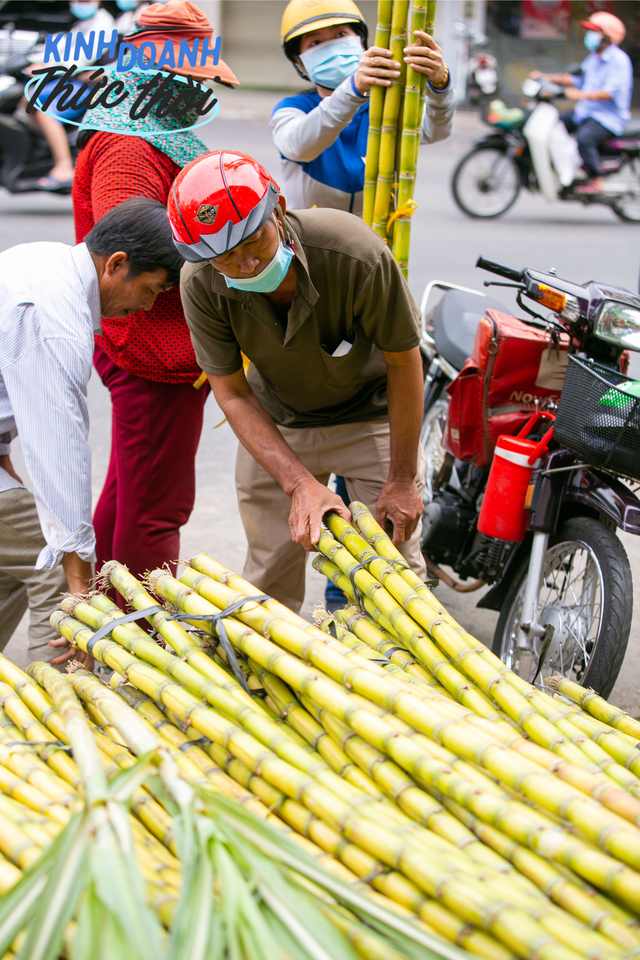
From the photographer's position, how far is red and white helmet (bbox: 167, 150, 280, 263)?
71.2 inches

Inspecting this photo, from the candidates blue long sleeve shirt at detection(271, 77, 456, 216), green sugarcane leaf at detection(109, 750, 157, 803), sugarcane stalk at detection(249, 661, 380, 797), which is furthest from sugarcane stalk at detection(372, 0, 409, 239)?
green sugarcane leaf at detection(109, 750, 157, 803)

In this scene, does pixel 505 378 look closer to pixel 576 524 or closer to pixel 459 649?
pixel 576 524

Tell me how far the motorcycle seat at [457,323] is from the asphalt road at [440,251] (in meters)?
1.01

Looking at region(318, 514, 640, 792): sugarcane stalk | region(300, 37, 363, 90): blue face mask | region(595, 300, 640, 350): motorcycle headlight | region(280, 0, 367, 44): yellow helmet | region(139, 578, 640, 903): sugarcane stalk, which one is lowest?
region(318, 514, 640, 792): sugarcane stalk

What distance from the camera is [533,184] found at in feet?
31.2

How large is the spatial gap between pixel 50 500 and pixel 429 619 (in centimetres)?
97

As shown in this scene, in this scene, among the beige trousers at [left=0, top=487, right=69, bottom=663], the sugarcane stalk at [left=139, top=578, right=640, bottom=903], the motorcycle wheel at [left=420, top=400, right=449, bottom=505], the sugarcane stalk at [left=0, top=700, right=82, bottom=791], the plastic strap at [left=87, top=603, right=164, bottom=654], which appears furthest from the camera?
the motorcycle wheel at [left=420, top=400, right=449, bottom=505]

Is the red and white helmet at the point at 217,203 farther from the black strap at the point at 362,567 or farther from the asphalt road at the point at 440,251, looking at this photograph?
the asphalt road at the point at 440,251

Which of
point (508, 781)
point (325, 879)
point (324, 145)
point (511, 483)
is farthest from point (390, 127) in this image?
point (325, 879)

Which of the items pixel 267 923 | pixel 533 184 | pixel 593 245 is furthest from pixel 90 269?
pixel 533 184

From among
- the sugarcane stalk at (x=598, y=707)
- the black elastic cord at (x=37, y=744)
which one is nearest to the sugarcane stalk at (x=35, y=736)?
the black elastic cord at (x=37, y=744)

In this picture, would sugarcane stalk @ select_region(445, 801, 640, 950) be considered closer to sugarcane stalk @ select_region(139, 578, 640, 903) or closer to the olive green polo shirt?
sugarcane stalk @ select_region(139, 578, 640, 903)

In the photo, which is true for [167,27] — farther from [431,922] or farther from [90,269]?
[431,922]

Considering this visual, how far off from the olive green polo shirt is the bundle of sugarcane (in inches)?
46.1
